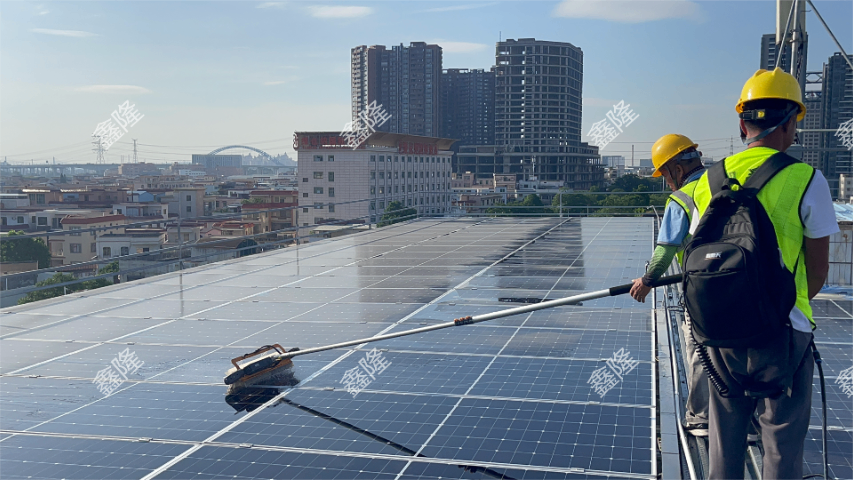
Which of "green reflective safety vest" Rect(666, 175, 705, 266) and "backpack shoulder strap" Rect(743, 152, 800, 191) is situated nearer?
"backpack shoulder strap" Rect(743, 152, 800, 191)

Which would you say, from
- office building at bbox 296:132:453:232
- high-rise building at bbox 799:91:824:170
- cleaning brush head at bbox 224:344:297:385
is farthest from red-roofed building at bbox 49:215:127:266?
cleaning brush head at bbox 224:344:297:385

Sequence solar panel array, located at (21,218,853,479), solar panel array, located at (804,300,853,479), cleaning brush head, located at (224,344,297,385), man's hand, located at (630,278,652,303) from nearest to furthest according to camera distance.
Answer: man's hand, located at (630,278,652,303) → solar panel array, located at (21,218,853,479) → solar panel array, located at (804,300,853,479) → cleaning brush head, located at (224,344,297,385)

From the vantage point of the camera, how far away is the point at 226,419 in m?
4.80

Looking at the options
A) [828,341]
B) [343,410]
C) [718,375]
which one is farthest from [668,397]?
[828,341]

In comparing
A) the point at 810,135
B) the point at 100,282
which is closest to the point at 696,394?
the point at 100,282

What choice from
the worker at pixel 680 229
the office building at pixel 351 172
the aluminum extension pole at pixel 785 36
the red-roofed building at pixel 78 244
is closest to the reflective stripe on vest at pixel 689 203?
→ the worker at pixel 680 229

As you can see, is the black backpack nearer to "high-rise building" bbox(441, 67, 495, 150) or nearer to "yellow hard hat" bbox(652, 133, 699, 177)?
"yellow hard hat" bbox(652, 133, 699, 177)

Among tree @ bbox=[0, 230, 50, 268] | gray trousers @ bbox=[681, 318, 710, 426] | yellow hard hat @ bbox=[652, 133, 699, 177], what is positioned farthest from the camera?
tree @ bbox=[0, 230, 50, 268]

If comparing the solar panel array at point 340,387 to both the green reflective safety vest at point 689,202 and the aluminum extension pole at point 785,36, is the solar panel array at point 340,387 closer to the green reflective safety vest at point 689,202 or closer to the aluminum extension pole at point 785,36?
the green reflective safety vest at point 689,202

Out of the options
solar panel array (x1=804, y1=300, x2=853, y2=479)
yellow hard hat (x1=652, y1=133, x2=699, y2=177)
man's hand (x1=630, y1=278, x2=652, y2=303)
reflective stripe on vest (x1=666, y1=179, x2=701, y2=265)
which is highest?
yellow hard hat (x1=652, y1=133, x2=699, y2=177)

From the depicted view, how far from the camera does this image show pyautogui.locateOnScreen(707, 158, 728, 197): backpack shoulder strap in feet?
10.3

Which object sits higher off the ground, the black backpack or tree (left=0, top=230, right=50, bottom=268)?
the black backpack

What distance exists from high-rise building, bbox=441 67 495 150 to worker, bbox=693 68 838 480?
605 feet

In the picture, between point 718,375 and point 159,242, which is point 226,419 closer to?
point 718,375
